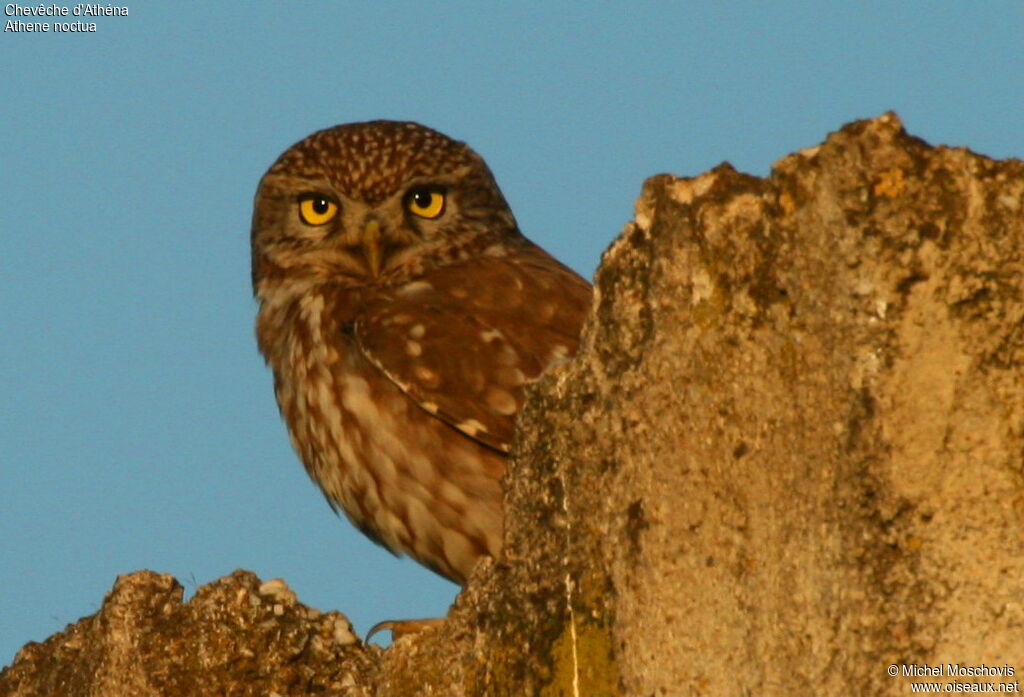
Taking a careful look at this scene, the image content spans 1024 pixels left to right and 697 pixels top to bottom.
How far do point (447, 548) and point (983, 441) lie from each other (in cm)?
298

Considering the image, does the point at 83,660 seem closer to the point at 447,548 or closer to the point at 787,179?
the point at 447,548

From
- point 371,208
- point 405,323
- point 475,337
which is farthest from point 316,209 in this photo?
point 475,337

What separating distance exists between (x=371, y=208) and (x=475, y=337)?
1.23 meters

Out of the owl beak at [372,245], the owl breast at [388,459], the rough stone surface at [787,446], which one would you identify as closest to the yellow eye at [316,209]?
the owl beak at [372,245]

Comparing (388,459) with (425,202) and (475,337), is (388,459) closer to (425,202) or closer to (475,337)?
(475,337)

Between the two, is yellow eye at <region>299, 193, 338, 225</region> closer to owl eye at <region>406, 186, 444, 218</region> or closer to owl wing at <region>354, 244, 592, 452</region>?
owl eye at <region>406, 186, 444, 218</region>

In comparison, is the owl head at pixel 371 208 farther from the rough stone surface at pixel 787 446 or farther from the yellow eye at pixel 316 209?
the rough stone surface at pixel 787 446

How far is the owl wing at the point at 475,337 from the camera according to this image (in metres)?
6.13

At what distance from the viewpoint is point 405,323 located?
647cm

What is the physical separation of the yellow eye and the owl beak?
0.23 m

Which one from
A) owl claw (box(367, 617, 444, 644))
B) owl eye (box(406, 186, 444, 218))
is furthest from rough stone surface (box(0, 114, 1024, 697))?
owl eye (box(406, 186, 444, 218))

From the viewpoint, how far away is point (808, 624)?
3.56 meters

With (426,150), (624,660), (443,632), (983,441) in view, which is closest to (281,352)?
(426,150)

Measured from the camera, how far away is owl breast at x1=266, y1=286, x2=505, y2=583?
6102 millimetres
